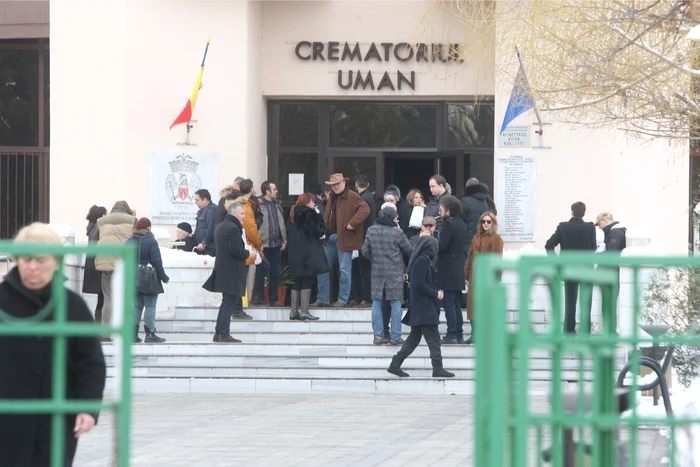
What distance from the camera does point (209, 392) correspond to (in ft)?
45.0

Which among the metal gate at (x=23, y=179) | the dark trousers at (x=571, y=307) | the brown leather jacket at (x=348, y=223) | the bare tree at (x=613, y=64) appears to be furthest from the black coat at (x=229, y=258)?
the metal gate at (x=23, y=179)

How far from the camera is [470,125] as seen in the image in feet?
67.7

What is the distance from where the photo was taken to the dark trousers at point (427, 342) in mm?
13258

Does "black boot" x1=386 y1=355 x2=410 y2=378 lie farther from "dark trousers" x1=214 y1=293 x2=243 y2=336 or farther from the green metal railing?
the green metal railing

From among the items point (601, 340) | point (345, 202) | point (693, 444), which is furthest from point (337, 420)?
point (601, 340)

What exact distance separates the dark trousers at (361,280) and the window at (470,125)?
4.37m

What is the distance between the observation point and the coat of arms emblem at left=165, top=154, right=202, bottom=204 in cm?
1927

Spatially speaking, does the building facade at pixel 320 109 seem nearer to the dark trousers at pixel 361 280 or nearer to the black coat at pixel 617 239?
the black coat at pixel 617 239

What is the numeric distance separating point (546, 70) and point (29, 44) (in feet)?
31.5

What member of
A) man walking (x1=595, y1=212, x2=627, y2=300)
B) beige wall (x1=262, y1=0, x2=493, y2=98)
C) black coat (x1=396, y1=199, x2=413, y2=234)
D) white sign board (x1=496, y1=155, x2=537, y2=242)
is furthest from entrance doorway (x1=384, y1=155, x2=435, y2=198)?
man walking (x1=595, y1=212, x2=627, y2=300)

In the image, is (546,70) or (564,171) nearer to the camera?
(546,70)

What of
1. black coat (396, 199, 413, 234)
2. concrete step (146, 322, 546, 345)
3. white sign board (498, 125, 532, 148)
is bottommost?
concrete step (146, 322, 546, 345)

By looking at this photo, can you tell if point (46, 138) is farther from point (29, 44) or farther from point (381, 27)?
point (381, 27)

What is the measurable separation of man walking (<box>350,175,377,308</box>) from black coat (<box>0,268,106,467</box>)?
11.2m
